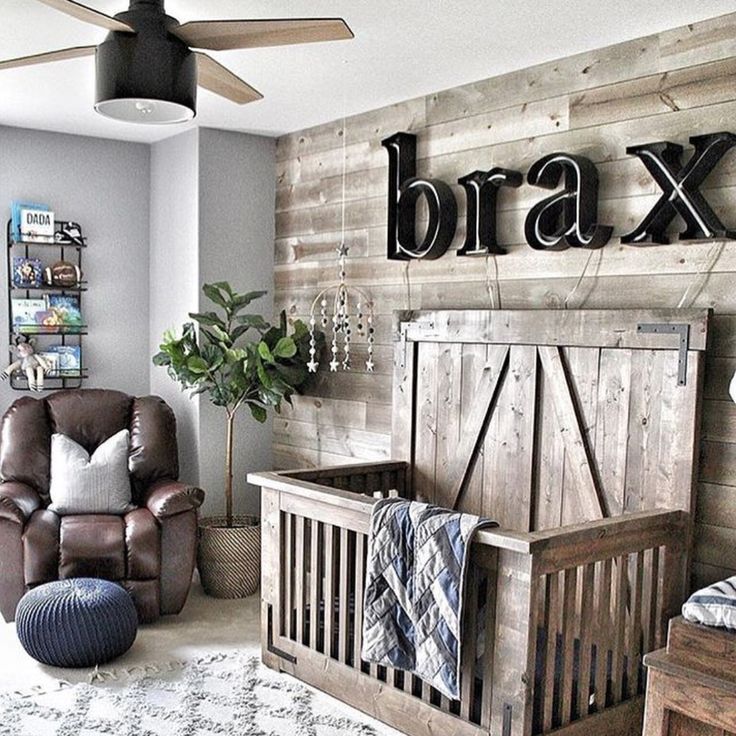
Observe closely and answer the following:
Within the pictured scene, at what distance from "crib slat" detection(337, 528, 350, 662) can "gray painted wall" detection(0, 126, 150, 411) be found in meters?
2.54

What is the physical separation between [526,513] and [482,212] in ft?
→ 4.12

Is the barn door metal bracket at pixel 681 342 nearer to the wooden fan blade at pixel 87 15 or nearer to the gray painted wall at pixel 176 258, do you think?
the wooden fan blade at pixel 87 15

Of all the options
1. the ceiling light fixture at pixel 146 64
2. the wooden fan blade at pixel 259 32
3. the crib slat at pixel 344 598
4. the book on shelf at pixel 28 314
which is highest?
the wooden fan blade at pixel 259 32

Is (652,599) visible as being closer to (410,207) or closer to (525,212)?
(525,212)

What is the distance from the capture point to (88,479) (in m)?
4.36

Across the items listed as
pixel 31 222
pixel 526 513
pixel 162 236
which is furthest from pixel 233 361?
pixel 526 513

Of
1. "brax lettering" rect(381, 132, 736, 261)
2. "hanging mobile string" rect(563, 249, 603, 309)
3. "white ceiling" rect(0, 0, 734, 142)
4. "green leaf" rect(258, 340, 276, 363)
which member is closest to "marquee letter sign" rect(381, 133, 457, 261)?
"brax lettering" rect(381, 132, 736, 261)

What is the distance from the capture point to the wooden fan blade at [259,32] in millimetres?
2496

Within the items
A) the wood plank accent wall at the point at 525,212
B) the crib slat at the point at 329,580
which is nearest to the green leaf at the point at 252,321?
the wood plank accent wall at the point at 525,212

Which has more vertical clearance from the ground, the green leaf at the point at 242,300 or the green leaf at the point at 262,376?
the green leaf at the point at 242,300

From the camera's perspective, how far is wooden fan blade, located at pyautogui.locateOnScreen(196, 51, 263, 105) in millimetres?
2961

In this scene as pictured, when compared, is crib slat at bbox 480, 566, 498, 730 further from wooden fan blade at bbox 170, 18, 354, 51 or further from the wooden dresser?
wooden fan blade at bbox 170, 18, 354, 51

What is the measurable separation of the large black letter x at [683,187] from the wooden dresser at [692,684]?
1.29m

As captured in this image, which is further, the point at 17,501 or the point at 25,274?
the point at 25,274
